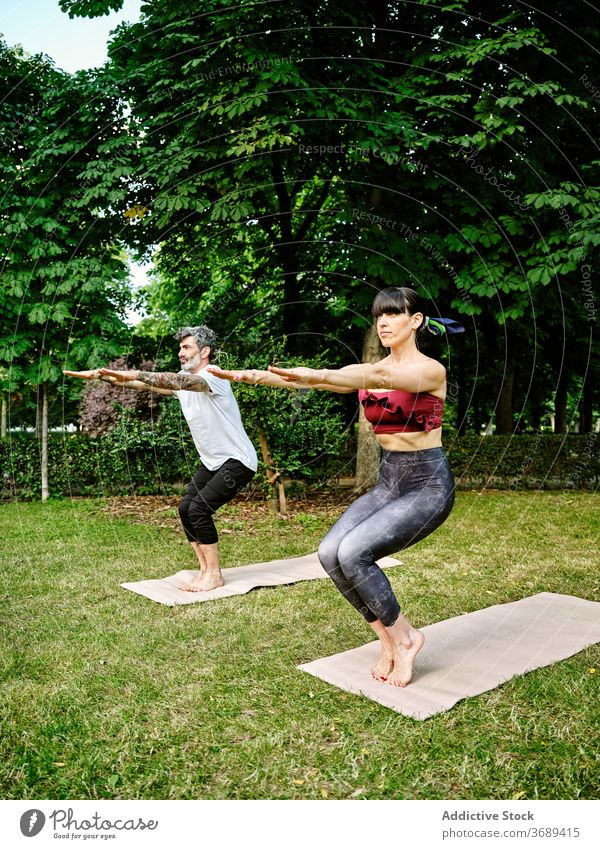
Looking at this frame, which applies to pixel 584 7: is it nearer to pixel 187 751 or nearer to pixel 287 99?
pixel 287 99

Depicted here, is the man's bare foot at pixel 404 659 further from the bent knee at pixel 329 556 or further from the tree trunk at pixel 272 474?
the tree trunk at pixel 272 474

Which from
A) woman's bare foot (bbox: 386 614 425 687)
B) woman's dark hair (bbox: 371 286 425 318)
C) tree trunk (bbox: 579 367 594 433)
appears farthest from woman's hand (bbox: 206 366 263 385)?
tree trunk (bbox: 579 367 594 433)

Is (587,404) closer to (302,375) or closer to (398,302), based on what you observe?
(398,302)

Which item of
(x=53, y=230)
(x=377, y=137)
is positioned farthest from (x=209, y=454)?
Result: (x=53, y=230)

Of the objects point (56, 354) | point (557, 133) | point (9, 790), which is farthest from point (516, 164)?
point (9, 790)

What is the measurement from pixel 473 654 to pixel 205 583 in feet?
9.60

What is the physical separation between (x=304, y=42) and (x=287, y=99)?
1013 mm

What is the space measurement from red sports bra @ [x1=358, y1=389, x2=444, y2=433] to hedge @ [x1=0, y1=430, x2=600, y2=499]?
6.83 metres

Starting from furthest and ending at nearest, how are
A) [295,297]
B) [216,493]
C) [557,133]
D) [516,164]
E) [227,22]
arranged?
[295,297], [557,133], [516,164], [227,22], [216,493]

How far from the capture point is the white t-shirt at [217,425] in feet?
22.1

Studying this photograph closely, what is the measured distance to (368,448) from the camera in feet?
35.2

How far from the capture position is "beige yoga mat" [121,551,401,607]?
6688mm

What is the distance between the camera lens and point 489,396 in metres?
26.7

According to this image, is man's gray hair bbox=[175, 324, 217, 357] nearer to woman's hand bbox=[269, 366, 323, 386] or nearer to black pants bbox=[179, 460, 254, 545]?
black pants bbox=[179, 460, 254, 545]
